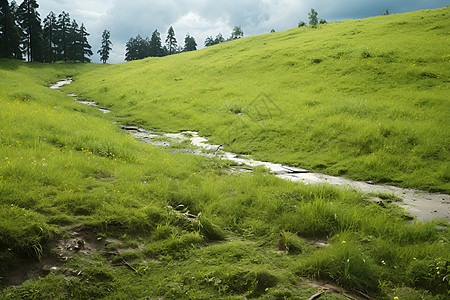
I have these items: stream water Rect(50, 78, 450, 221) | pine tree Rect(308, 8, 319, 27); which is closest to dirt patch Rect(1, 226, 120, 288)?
stream water Rect(50, 78, 450, 221)

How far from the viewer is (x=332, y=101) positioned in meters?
16.3

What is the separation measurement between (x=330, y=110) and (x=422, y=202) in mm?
8078

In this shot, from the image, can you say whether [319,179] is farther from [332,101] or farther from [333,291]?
[332,101]

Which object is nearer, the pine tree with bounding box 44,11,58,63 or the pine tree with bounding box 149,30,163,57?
the pine tree with bounding box 44,11,58,63

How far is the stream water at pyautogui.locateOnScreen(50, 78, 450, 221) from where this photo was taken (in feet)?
23.5

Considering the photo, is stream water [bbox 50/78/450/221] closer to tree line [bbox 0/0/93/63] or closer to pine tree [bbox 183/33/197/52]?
tree line [bbox 0/0/93/63]

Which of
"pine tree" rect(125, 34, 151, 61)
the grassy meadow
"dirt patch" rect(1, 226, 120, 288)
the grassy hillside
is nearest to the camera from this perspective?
"dirt patch" rect(1, 226, 120, 288)

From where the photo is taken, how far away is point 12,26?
177 ft

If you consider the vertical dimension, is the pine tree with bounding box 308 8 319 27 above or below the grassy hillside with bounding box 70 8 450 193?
above

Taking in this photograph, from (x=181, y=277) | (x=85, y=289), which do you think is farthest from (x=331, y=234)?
(x=85, y=289)

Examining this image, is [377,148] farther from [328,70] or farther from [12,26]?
[12,26]

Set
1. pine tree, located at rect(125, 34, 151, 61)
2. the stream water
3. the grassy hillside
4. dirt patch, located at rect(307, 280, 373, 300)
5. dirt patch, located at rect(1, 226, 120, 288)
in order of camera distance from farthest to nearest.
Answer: pine tree, located at rect(125, 34, 151, 61), the grassy hillside, the stream water, dirt patch, located at rect(307, 280, 373, 300), dirt patch, located at rect(1, 226, 120, 288)

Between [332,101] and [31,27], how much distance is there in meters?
66.8

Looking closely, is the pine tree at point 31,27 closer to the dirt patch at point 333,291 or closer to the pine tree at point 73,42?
the pine tree at point 73,42
